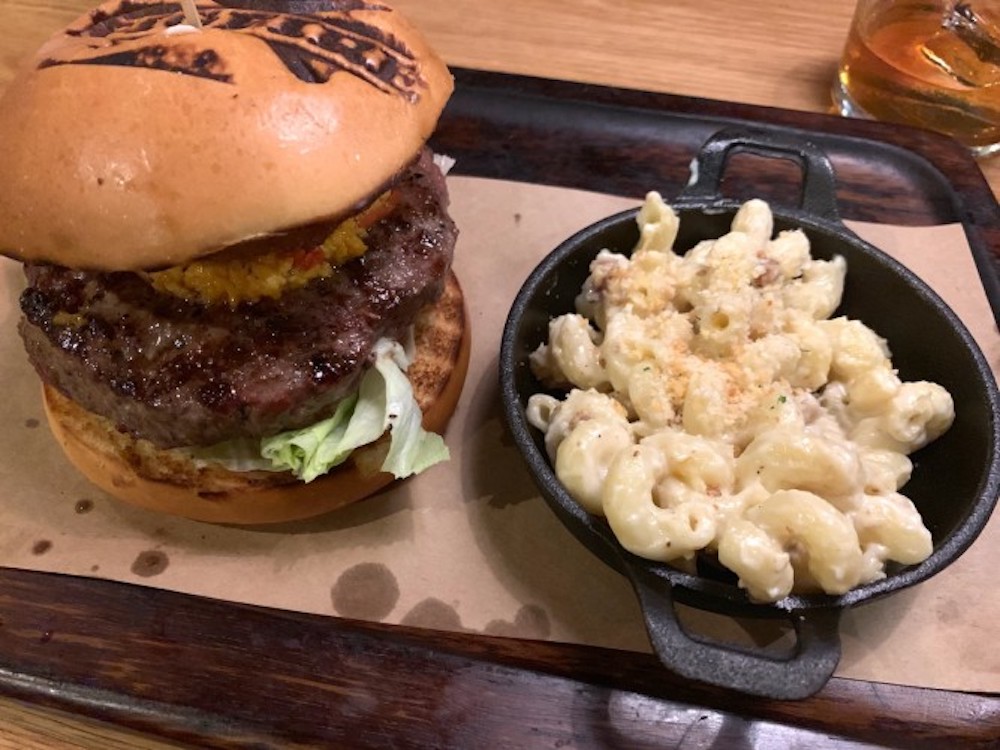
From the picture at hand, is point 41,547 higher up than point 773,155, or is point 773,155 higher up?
point 773,155

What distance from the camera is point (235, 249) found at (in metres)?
1.07

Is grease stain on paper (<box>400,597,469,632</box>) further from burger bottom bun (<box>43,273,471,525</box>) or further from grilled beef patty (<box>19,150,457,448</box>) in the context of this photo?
grilled beef patty (<box>19,150,457,448</box>)

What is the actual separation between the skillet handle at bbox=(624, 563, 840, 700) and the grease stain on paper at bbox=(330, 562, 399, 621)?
37cm

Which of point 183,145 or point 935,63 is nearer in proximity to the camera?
point 183,145

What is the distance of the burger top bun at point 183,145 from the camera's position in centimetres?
100

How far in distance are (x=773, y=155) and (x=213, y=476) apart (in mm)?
1005

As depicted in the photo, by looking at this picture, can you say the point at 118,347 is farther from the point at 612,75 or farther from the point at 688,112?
the point at 612,75

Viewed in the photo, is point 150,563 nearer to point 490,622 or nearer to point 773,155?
point 490,622

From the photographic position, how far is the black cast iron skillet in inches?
37.4

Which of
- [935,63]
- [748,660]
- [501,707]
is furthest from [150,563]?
[935,63]

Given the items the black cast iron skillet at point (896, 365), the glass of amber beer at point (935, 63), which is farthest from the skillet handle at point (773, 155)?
the glass of amber beer at point (935, 63)

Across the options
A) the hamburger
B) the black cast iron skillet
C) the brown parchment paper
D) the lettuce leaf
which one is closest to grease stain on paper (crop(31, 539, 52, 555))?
the brown parchment paper

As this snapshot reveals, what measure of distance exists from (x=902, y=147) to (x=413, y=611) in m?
1.28

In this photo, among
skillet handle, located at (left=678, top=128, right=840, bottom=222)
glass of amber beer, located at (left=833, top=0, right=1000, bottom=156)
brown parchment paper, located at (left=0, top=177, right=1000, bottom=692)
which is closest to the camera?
brown parchment paper, located at (left=0, top=177, right=1000, bottom=692)
